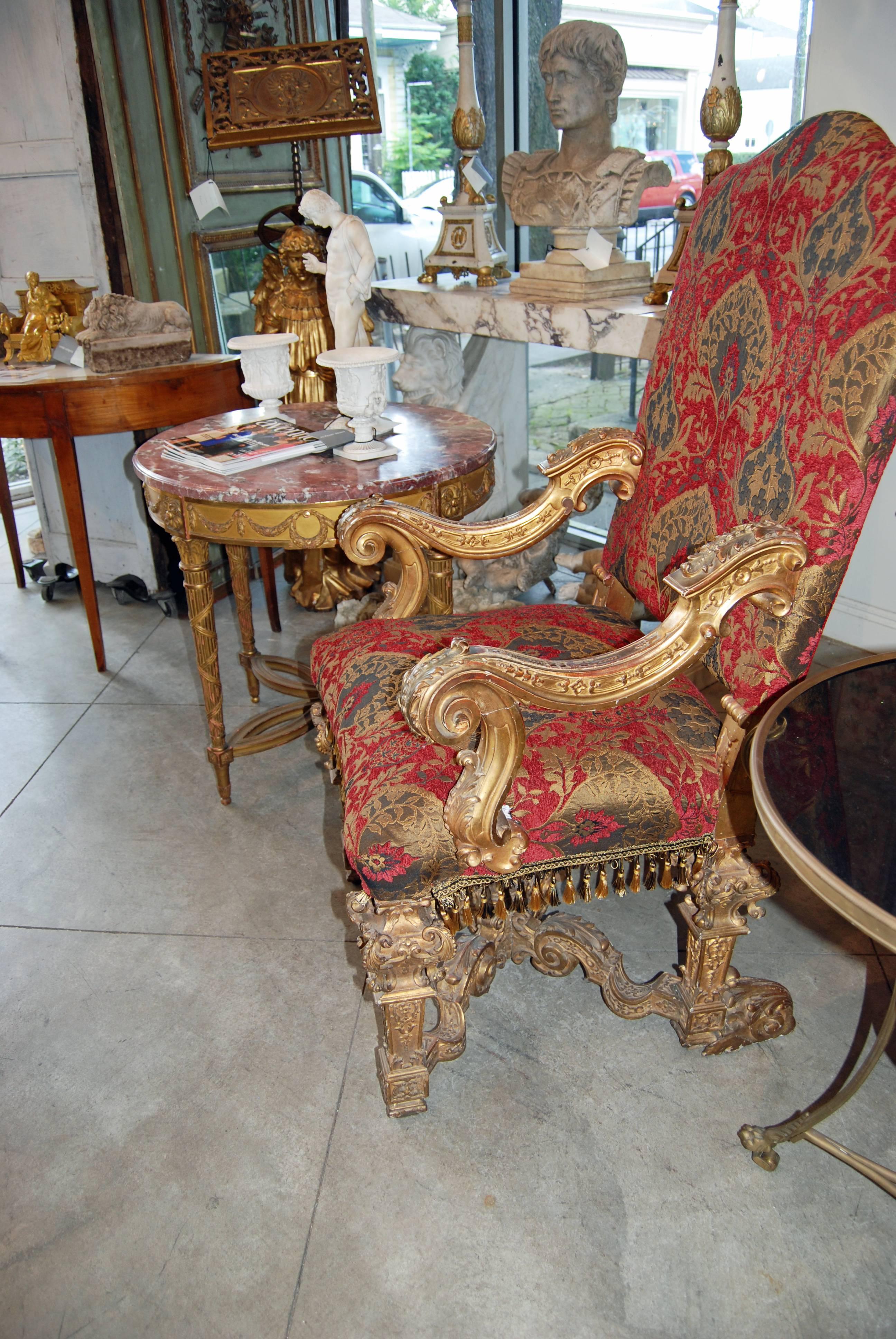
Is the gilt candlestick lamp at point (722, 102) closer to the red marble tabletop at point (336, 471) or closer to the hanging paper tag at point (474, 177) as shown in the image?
the hanging paper tag at point (474, 177)

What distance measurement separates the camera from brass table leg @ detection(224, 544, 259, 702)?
2.27 metres

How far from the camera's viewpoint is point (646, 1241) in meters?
1.21

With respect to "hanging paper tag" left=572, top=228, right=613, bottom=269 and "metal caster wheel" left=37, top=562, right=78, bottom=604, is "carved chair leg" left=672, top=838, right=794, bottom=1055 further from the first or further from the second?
"metal caster wheel" left=37, top=562, right=78, bottom=604

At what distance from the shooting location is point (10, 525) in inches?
120

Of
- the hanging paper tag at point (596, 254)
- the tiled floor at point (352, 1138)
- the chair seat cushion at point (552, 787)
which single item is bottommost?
the tiled floor at point (352, 1138)

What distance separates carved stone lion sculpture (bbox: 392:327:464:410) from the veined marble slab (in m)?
0.05

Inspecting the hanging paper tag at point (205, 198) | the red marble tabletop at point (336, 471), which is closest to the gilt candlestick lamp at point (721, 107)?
the red marble tabletop at point (336, 471)

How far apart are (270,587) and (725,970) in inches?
68.4

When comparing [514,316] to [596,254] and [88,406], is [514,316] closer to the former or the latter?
[596,254]

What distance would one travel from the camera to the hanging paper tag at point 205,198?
9.08 feet

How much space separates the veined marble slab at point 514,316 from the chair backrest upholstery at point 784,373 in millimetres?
649

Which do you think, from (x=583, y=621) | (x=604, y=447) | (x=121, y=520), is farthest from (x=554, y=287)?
(x=121, y=520)

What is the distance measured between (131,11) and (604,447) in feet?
6.71

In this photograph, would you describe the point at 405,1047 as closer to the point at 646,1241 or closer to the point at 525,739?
the point at 646,1241
